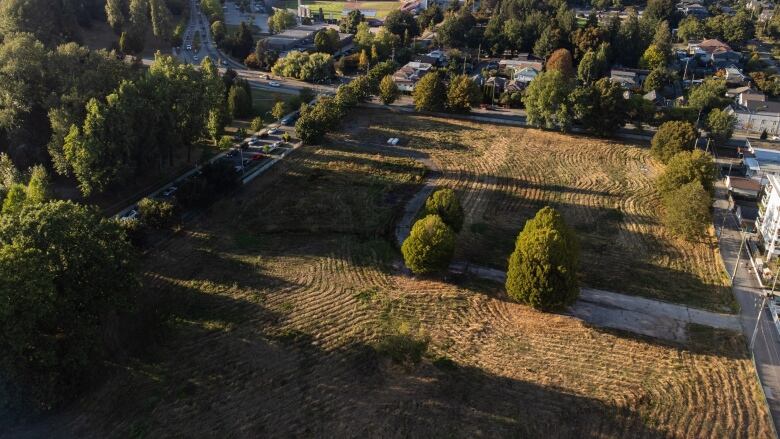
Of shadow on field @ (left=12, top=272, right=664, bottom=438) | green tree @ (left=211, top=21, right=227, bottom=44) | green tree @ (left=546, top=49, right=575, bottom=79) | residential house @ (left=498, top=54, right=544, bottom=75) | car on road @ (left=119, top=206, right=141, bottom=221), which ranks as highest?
green tree @ (left=211, top=21, right=227, bottom=44)

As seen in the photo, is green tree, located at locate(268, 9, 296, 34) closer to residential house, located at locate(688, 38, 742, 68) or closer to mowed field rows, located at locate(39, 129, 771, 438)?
residential house, located at locate(688, 38, 742, 68)

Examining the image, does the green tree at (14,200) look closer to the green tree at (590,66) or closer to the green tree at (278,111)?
the green tree at (278,111)

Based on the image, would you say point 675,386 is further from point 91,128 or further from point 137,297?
point 91,128

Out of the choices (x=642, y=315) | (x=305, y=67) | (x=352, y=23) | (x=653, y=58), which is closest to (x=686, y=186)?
(x=642, y=315)

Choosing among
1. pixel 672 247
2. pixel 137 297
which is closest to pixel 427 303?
pixel 137 297

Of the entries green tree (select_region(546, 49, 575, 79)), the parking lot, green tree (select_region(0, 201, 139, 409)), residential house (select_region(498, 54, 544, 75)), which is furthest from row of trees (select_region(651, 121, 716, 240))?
green tree (select_region(0, 201, 139, 409))

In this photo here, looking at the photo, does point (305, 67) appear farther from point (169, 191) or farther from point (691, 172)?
point (691, 172)

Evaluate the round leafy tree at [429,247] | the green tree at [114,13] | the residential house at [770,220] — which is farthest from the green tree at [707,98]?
the green tree at [114,13]
